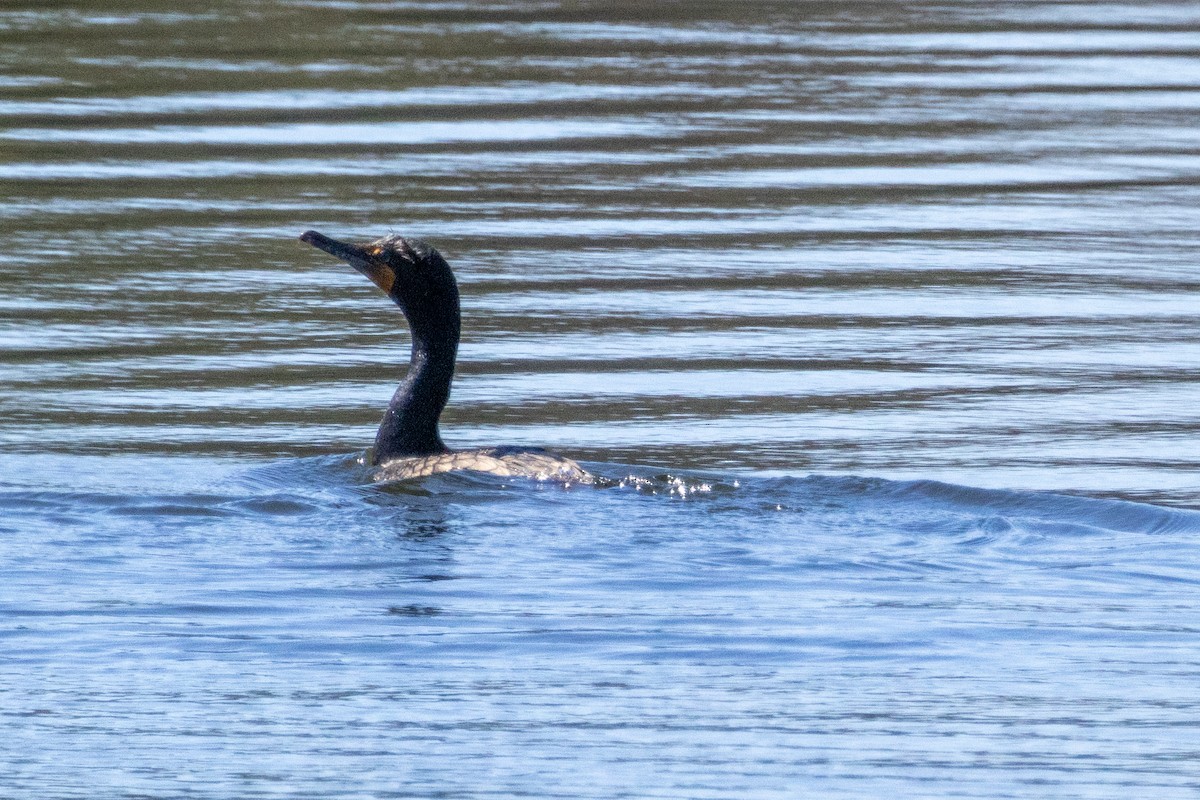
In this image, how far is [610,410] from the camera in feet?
36.7

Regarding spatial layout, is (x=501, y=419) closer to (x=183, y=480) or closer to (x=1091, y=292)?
(x=183, y=480)

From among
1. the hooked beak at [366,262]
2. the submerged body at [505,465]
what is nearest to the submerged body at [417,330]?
the hooked beak at [366,262]

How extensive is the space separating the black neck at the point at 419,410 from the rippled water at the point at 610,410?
0.21 m

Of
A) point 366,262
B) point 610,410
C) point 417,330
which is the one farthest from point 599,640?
point 610,410

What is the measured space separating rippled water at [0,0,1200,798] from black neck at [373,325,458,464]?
21cm

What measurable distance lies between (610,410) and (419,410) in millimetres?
1331

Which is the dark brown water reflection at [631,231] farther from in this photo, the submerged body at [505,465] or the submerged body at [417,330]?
the submerged body at [505,465]

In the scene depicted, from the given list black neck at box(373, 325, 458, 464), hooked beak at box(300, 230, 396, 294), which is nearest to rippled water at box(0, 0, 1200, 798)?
black neck at box(373, 325, 458, 464)

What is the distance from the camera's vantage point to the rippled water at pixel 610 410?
6.73 meters

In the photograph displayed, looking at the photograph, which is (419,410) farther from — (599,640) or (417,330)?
(599,640)

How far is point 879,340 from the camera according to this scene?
12453 mm

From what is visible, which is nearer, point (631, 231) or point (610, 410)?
point (610, 410)

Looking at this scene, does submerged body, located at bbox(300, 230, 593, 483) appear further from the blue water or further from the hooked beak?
the blue water

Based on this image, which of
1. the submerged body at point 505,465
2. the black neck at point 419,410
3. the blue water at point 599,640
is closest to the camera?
the blue water at point 599,640
